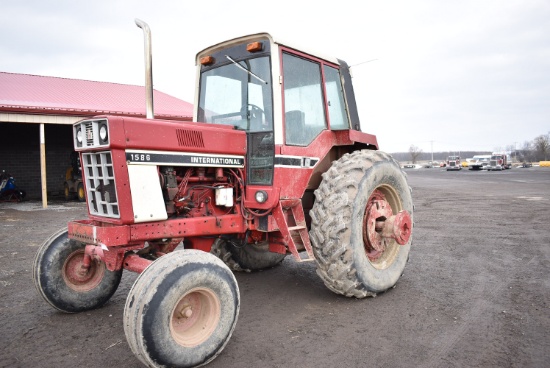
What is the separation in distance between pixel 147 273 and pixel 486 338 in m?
2.62

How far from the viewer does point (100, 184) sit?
3.42 metres

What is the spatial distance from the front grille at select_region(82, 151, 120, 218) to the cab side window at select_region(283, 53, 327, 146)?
164 cm

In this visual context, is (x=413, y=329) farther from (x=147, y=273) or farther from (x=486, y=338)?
(x=147, y=273)

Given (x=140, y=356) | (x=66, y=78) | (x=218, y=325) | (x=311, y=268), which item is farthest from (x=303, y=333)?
(x=66, y=78)

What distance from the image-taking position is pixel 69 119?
14.0 m

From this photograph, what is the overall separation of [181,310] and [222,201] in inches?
45.9

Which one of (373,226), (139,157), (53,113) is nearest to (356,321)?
(373,226)

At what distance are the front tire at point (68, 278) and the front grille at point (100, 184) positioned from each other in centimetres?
65

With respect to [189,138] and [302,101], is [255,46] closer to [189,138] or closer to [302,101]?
[302,101]

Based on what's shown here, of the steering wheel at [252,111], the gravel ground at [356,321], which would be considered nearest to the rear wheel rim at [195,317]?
the gravel ground at [356,321]

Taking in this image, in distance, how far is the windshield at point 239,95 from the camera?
13.2 ft

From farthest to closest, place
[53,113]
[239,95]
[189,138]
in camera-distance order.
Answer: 1. [53,113]
2. [239,95]
3. [189,138]

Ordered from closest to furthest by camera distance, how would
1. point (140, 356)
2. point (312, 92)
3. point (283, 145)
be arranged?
point (140, 356) → point (283, 145) → point (312, 92)

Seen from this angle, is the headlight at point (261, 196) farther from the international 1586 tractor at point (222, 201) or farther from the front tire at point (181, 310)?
the front tire at point (181, 310)
